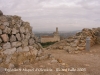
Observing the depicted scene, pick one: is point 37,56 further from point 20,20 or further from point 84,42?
point 84,42

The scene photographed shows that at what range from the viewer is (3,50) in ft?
16.0

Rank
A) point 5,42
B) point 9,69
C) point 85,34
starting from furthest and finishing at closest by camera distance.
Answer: point 85,34 → point 5,42 → point 9,69

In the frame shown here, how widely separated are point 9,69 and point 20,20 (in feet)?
7.45

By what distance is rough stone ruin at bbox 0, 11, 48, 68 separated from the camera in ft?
16.1

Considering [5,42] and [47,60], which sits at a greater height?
[5,42]

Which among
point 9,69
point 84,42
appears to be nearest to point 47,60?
point 9,69

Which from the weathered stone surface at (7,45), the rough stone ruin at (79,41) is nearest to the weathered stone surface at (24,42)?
the weathered stone surface at (7,45)

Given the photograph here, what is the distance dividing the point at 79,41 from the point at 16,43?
6263 millimetres

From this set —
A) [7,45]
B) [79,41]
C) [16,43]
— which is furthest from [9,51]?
[79,41]

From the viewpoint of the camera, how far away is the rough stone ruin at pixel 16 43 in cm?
489

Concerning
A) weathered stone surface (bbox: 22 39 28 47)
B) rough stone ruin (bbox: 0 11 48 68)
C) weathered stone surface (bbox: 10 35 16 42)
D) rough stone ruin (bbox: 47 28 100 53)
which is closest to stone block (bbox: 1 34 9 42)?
rough stone ruin (bbox: 0 11 48 68)

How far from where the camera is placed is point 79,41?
33.3ft

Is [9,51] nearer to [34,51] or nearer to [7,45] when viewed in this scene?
[7,45]

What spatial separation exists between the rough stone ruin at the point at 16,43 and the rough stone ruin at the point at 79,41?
4144 millimetres
